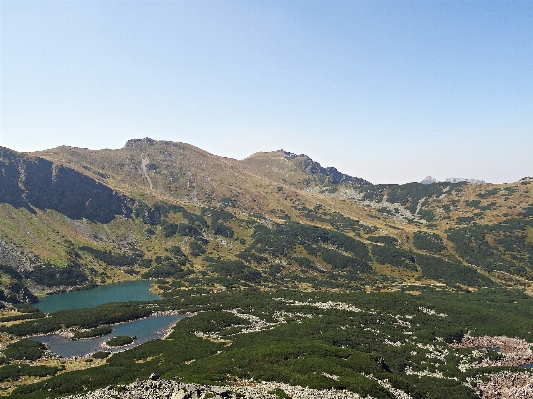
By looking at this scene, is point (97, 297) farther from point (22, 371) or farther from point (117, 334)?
point (22, 371)

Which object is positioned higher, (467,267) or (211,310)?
(467,267)

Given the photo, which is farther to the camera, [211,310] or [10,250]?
[10,250]

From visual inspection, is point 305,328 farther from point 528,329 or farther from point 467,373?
point 528,329

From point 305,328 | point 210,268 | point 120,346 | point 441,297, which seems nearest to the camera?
point 120,346

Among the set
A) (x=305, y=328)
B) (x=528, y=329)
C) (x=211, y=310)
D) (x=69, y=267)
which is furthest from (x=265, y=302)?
(x=69, y=267)

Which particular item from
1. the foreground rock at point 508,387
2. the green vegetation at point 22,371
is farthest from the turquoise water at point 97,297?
the foreground rock at point 508,387

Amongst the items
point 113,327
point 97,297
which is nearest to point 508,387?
point 113,327

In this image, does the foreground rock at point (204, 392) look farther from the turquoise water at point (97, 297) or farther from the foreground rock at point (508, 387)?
the turquoise water at point (97, 297)

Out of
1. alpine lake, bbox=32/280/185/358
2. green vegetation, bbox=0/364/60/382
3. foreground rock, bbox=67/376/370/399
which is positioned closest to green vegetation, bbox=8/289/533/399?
foreground rock, bbox=67/376/370/399
